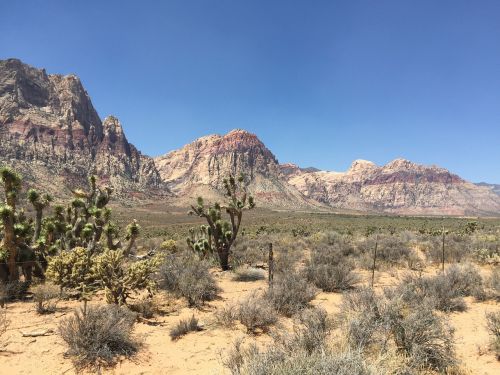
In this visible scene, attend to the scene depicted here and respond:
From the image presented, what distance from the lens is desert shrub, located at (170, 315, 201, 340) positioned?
8305 millimetres

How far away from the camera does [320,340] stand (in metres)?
5.77

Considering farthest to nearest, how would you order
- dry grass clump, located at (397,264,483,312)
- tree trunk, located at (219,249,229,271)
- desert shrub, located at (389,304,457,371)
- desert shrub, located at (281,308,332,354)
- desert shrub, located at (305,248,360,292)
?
tree trunk, located at (219,249,229,271) → desert shrub, located at (305,248,360,292) → dry grass clump, located at (397,264,483,312) → desert shrub, located at (389,304,457,371) → desert shrub, located at (281,308,332,354)

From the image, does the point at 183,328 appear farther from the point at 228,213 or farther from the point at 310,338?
the point at 228,213

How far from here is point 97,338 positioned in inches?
274

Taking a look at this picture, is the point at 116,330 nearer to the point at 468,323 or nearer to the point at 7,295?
the point at 7,295

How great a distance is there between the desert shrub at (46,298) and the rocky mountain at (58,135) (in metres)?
110

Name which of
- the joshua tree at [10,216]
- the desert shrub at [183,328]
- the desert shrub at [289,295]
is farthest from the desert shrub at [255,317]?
the joshua tree at [10,216]

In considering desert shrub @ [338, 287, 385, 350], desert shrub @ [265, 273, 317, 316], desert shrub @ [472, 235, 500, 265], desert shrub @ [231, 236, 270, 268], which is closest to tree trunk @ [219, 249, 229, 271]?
desert shrub @ [231, 236, 270, 268]

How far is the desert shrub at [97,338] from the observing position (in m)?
6.82

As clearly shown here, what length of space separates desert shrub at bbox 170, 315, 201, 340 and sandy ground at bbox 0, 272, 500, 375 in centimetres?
14

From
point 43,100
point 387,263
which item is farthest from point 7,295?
point 43,100

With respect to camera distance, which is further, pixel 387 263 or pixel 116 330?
pixel 387 263

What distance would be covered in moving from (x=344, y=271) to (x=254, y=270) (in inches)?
177

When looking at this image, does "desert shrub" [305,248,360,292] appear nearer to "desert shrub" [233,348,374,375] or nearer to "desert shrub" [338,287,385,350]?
"desert shrub" [338,287,385,350]
